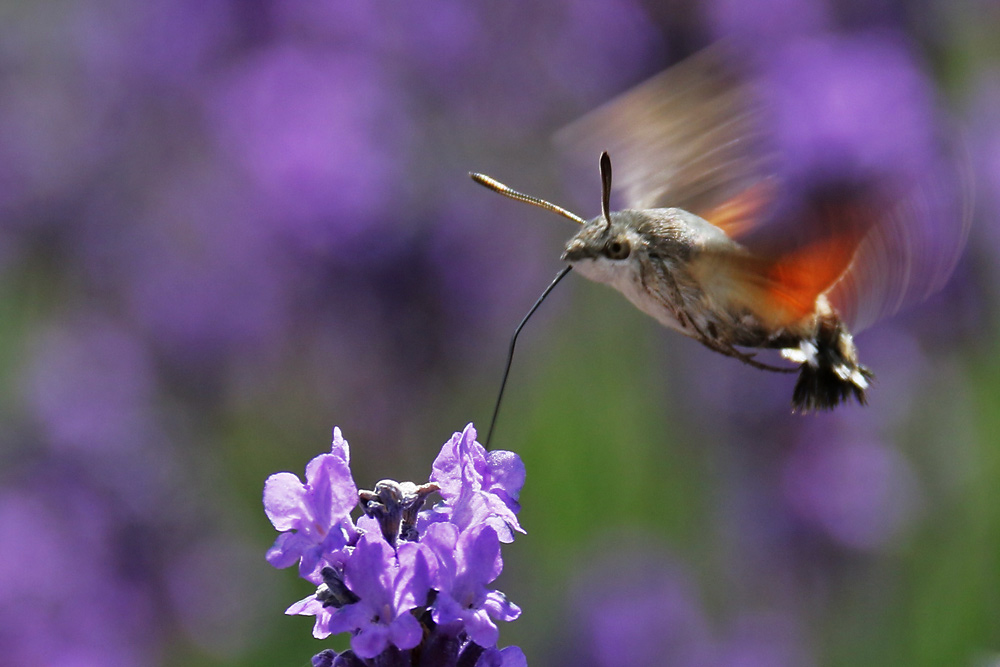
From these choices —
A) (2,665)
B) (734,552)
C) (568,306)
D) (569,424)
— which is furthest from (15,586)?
(568,306)

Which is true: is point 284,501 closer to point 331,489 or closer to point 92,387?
point 331,489

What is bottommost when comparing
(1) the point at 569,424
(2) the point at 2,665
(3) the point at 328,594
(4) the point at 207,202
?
(2) the point at 2,665

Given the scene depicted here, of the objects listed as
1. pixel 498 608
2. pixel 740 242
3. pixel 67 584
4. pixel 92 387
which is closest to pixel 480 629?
pixel 498 608

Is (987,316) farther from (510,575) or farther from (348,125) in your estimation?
(348,125)

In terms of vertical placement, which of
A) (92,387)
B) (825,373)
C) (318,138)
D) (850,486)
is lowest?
(92,387)

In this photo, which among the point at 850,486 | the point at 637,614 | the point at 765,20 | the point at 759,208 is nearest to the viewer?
the point at 759,208

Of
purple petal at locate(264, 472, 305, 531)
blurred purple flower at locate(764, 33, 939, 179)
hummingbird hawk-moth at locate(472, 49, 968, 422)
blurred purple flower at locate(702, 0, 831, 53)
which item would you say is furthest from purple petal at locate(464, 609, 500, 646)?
blurred purple flower at locate(702, 0, 831, 53)

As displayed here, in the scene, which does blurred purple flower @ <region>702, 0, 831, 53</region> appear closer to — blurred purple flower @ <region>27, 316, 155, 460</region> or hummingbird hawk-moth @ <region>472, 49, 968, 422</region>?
hummingbird hawk-moth @ <region>472, 49, 968, 422</region>

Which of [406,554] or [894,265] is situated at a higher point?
[894,265]
